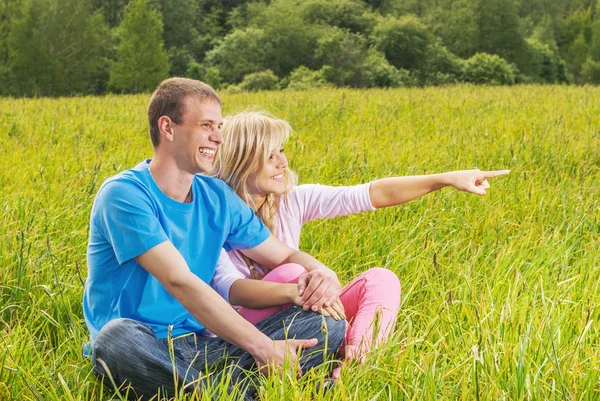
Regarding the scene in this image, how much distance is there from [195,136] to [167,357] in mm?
773

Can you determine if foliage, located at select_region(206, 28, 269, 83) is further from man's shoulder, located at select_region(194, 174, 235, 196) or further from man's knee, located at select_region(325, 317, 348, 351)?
man's knee, located at select_region(325, 317, 348, 351)

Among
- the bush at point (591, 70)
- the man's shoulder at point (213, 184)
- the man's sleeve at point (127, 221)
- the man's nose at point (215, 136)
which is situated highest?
the man's nose at point (215, 136)

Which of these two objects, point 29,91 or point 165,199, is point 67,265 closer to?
point 165,199

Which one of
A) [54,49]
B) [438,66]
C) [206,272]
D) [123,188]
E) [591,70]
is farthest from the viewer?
[591,70]

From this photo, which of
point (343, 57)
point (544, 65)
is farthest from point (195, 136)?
point (544, 65)

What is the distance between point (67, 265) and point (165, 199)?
2.75ft

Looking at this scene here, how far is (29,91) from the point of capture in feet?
133

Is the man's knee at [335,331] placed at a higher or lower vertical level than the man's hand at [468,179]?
lower

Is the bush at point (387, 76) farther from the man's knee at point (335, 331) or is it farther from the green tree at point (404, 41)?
the man's knee at point (335, 331)

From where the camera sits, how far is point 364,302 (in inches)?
109

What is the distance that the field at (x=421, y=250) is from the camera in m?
2.16

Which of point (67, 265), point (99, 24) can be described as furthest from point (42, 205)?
point (99, 24)

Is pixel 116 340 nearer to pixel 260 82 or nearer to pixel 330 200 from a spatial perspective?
pixel 330 200

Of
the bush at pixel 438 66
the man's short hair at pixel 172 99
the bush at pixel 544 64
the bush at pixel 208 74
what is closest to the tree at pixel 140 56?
the bush at pixel 208 74
